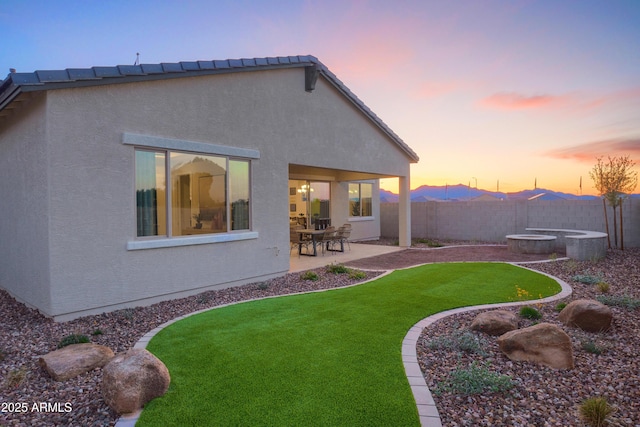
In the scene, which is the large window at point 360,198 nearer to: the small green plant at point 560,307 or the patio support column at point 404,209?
the patio support column at point 404,209

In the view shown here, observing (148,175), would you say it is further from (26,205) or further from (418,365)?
(418,365)

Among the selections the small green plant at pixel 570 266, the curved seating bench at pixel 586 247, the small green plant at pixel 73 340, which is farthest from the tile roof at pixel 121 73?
the curved seating bench at pixel 586 247

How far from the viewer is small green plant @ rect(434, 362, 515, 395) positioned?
336 cm

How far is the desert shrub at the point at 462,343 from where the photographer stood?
4367 mm

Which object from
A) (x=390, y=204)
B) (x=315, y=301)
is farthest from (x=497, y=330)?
(x=390, y=204)

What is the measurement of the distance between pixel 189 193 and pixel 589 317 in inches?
288

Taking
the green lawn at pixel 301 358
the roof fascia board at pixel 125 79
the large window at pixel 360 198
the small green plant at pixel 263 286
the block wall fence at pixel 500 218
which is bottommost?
the green lawn at pixel 301 358

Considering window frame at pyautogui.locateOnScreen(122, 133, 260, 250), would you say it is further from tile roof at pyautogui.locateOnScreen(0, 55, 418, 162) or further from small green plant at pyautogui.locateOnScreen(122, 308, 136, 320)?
small green plant at pyautogui.locateOnScreen(122, 308, 136, 320)

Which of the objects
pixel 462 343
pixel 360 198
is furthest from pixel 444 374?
pixel 360 198

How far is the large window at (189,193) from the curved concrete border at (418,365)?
4.87 metres

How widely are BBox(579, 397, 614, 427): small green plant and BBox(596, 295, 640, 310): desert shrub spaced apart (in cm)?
431

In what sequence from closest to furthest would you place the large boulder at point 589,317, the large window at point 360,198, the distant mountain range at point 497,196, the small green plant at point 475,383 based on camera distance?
the small green plant at point 475,383
the large boulder at point 589,317
the distant mountain range at point 497,196
the large window at point 360,198

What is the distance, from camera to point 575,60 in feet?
37.5

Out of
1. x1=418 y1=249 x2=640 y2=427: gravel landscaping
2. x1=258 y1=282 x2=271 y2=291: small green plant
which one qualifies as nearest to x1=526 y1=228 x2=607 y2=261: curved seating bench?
x1=418 y1=249 x2=640 y2=427: gravel landscaping
